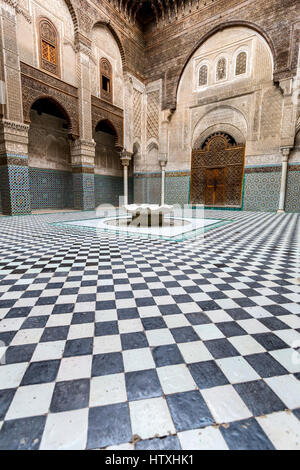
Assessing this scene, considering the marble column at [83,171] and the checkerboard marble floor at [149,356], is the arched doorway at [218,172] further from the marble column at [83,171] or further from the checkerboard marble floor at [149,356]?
the checkerboard marble floor at [149,356]

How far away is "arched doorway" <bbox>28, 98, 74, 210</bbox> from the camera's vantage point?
299 inches

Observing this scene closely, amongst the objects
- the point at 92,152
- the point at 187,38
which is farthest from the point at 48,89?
the point at 187,38

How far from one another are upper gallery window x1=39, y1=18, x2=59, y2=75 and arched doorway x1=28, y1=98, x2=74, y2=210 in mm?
915

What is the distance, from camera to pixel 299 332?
1.25 metres

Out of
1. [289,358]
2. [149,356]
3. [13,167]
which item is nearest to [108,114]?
[13,167]

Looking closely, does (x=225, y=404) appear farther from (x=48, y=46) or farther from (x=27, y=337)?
(x=48, y=46)

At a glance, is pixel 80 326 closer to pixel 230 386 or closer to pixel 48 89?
pixel 230 386

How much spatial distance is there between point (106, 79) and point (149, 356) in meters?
9.58

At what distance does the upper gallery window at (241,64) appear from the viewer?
768 centimetres

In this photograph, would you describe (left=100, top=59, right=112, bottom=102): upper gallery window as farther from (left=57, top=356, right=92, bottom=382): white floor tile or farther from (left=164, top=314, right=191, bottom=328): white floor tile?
(left=57, top=356, right=92, bottom=382): white floor tile

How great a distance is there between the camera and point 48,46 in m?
6.33

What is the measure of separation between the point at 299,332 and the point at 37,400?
1.26 metres

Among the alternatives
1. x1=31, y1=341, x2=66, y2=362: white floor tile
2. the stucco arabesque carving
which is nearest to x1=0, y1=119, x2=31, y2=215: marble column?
the stucco arabesque carving

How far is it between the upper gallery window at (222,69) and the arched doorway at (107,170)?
4.39m
